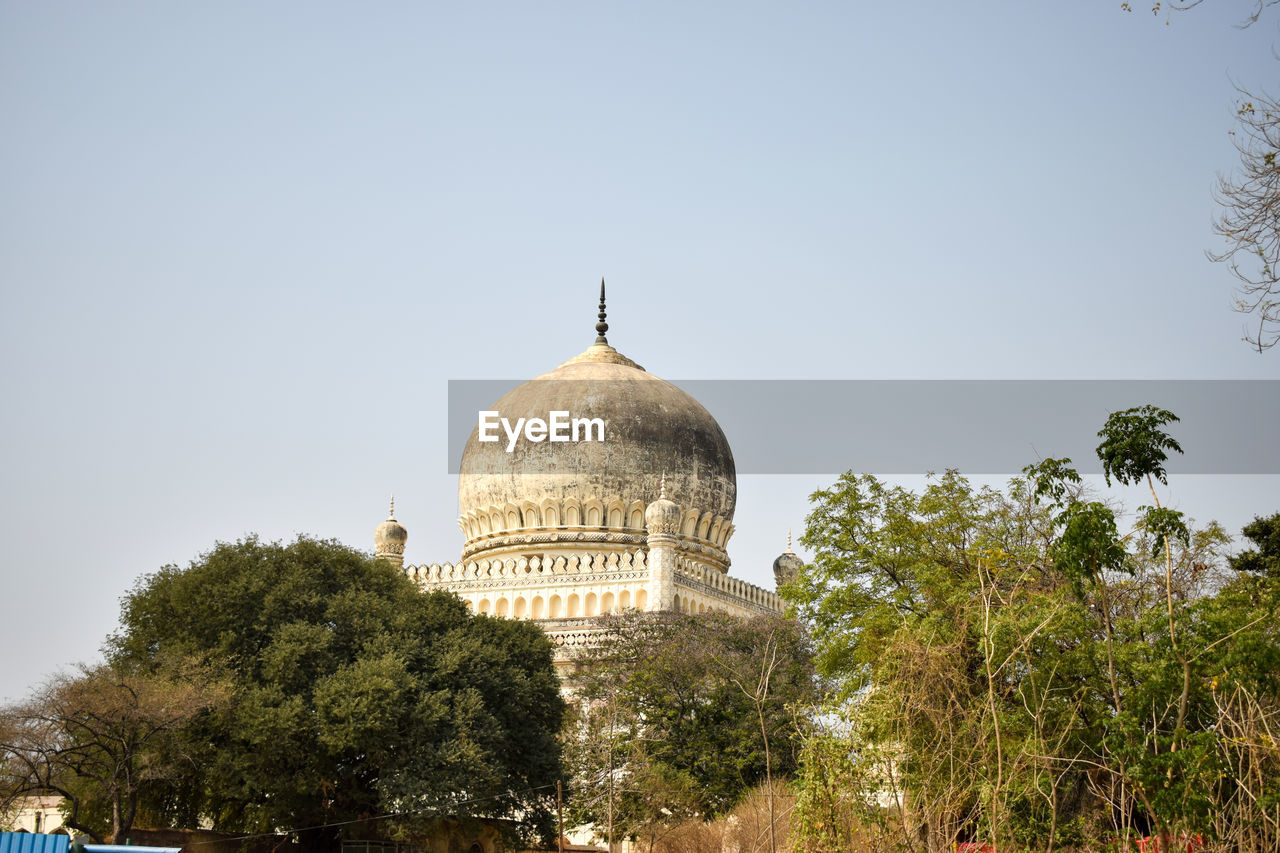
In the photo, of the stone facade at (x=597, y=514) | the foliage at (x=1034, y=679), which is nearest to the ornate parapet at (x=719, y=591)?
the stone facade at (x=597, y=514)

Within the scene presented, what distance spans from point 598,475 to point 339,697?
589 inches

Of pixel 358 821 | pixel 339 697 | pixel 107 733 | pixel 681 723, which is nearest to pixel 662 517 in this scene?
pixel 681 723

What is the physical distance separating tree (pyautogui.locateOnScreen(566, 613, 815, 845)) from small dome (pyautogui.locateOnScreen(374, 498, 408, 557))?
33.1 feet

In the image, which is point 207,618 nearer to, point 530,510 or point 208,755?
point 208,755

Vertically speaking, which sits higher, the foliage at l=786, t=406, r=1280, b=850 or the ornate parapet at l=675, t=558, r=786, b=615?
the ornate parapet at l=675, t=558, r=786, b=615

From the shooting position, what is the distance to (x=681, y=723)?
29.4m

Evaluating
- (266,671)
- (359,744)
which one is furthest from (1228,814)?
(266,671)

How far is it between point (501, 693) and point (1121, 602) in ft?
39.8

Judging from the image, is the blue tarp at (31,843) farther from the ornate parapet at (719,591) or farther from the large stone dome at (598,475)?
the large stone dome at (598,475)

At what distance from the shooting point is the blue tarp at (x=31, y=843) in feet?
46.5

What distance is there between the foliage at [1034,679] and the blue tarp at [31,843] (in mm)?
7631

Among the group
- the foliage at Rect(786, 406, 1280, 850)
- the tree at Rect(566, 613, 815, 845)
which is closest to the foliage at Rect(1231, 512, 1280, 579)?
the foliage at Rect(786, 406, 1280, 850)

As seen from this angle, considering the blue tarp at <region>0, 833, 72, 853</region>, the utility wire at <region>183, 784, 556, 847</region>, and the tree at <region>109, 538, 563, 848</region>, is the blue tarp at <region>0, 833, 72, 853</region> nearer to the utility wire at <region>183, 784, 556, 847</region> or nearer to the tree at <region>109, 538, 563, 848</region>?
the tree at <region>109, 538, 563, 848</region>

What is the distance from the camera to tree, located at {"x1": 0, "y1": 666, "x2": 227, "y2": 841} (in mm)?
22969
